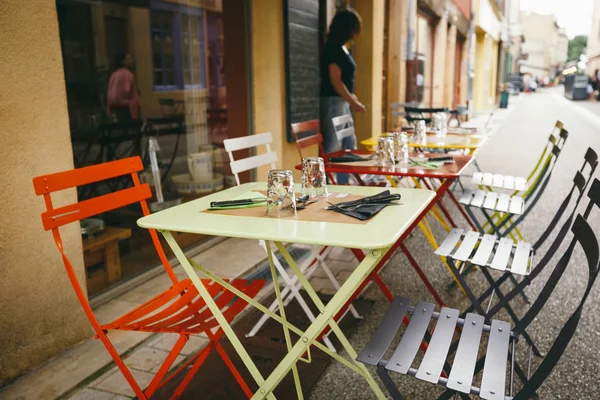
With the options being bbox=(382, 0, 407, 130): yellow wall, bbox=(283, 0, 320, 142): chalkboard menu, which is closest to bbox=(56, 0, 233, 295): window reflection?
bbox=(283, 0, 320, 142): chalkboard menu

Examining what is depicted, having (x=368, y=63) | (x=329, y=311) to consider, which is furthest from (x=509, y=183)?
(x=368, y=63)

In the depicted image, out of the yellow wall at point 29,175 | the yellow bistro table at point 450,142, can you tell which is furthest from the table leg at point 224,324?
the yellow bistro table at point 450,142

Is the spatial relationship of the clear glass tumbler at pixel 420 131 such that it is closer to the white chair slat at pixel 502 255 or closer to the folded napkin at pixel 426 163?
the folded napkin at pixel 426 163

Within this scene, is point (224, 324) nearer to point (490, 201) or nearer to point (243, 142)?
point (243, 142)

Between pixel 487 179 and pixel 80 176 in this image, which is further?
pixel 487 179

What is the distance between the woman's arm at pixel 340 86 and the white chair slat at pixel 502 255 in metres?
2.88

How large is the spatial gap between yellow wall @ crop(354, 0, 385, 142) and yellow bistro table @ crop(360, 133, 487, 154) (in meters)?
3.16

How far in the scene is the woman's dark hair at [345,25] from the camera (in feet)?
17.9

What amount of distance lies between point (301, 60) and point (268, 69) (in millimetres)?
475

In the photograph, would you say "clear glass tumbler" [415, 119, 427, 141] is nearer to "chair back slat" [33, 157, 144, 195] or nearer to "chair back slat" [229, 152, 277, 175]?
"chair back slat" [229, 152, 277, 175]

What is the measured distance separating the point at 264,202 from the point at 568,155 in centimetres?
987

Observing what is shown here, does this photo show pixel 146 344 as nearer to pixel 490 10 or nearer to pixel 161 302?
Answer: pixel 161 302

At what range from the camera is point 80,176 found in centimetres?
225

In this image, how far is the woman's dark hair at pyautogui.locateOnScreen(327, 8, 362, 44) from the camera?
547 cm
